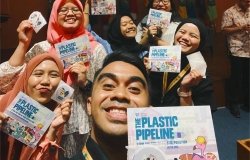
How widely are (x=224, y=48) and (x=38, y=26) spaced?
4.67 meters

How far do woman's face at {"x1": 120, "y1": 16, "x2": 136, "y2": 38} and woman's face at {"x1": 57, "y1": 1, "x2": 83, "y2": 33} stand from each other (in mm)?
573

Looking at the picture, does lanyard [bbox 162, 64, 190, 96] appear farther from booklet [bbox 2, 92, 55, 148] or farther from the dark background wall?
the dark background wall

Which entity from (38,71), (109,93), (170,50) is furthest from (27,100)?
(170,50)

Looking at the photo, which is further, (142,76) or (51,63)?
(51,63)

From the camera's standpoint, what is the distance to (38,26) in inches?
82.9

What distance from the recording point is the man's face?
130 centimetres

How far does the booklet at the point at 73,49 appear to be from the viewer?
204 centimetres

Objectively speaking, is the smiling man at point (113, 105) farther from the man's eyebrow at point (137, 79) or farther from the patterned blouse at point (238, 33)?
the patterned blouse at point (238, 33)

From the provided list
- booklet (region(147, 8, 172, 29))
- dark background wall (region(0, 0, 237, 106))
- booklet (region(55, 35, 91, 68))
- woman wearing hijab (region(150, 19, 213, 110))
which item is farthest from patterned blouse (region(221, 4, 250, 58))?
booklet (region(55, 35, 91, 68))

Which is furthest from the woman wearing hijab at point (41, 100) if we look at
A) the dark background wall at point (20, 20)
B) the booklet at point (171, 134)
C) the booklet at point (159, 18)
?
the dark background wall at point (20, 20)

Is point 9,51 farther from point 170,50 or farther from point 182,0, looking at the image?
point 170,50

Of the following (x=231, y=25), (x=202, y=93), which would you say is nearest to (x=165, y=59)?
(x=202, y=93)

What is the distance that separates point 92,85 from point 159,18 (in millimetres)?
1322

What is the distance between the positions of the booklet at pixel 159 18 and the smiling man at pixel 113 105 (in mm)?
1312
